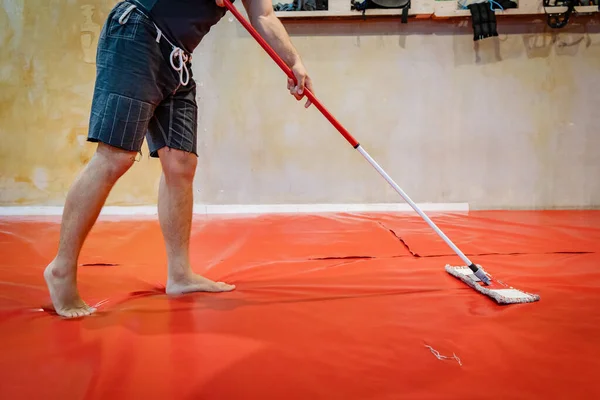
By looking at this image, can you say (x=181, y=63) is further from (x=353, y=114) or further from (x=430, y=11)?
(x=430, y=11)

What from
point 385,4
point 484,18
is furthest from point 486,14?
point 385,4

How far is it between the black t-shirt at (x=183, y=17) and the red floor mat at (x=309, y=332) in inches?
30.7

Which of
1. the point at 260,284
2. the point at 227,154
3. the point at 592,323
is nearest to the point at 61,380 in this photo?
the point at 260,284

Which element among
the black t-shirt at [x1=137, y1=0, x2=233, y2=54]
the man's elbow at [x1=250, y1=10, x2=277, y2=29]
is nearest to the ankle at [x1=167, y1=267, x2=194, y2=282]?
the black t-shirt at [x1=137, y1=0, x2=233, y2=54]

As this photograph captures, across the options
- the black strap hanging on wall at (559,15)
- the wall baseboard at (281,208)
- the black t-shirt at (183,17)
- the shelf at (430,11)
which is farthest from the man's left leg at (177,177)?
the black strap hanging on wall at (559,15)

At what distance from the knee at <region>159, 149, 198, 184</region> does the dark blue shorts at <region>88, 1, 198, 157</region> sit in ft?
0.52

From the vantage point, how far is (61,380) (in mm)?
792

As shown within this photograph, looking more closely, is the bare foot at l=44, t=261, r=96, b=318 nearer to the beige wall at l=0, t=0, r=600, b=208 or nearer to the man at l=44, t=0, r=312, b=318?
the man at l=44, t=0, r=312, b=318

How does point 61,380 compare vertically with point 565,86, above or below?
below

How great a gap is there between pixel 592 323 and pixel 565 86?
3200mm

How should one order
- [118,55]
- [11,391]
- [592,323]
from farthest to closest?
[118,55] → [592,323] → [11,391]

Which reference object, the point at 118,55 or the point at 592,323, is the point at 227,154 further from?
the point at 592,323

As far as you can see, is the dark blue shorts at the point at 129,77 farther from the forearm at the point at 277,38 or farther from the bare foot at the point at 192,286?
the bare foot at the point at 192,286

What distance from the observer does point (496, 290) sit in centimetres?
132
